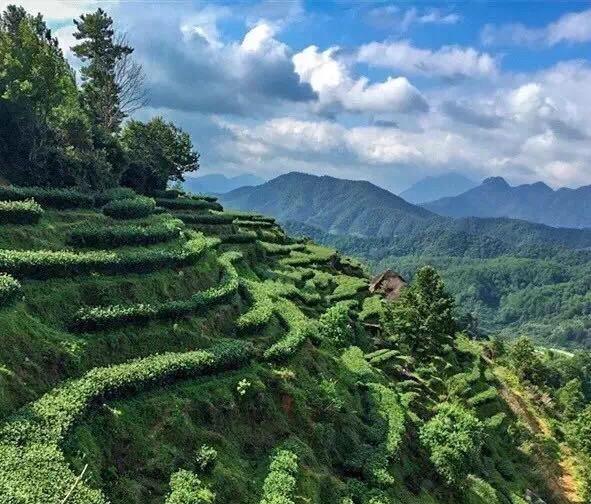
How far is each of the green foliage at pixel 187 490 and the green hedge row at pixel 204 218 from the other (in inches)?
1523

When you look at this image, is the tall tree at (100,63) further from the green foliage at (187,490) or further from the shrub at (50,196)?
the green foliage at (187,490)

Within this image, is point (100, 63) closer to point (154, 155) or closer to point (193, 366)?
point (154, 155)

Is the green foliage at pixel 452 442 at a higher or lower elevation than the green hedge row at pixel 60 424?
lower

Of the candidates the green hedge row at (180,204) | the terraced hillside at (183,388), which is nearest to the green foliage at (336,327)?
the terraced hillside at (183,388)

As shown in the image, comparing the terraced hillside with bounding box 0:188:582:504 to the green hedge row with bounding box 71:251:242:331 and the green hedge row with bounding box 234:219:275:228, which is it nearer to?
the green hedge row with bounding box 71:251:242:331

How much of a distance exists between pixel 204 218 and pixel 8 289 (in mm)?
35758

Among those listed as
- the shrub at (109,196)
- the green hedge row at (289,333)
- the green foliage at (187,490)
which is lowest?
the green foliage at (187,490)

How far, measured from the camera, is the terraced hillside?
25422 millimetres

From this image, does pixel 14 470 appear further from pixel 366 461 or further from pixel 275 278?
pixel 275 278

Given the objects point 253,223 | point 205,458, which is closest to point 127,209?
point 205,458

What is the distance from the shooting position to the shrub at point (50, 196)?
43812mm

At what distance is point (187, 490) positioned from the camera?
2598 cm

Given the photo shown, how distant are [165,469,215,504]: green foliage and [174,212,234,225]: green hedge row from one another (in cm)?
3869

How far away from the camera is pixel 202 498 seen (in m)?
25.8
